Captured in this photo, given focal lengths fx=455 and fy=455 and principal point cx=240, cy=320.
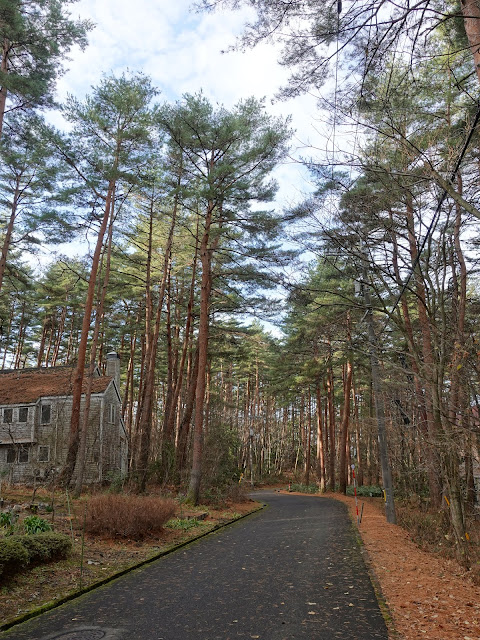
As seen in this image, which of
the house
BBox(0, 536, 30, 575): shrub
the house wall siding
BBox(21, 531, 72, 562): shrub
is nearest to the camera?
BBox(0, 536, 30, 575): shrub

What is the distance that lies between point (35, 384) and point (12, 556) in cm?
2305

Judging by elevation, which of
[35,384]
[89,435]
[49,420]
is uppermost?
[35,384]

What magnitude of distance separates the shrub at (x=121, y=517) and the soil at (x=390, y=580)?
0.20 meters

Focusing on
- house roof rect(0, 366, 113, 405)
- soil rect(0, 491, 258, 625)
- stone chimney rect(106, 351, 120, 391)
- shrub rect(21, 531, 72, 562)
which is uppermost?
stone chimney rect(106, 351, 120, 391)

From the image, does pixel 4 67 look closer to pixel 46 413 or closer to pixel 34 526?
pixel 34 526

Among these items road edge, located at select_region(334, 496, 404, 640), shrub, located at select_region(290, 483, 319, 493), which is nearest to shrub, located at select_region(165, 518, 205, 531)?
road edge, located at select_region(334, 496, 404, 640)

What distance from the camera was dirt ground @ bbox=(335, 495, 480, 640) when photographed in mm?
4723

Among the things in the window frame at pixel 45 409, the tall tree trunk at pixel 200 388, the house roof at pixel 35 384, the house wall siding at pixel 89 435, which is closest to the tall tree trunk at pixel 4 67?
the tall tree trunk at pixel 200 388

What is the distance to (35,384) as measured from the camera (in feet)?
89.3

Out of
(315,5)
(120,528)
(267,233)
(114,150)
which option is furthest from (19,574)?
(114,150)

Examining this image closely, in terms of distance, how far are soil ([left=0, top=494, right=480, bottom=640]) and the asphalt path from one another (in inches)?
11.7

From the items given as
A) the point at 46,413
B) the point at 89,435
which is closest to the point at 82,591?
the point at 89,435

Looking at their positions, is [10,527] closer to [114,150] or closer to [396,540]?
[396,540]

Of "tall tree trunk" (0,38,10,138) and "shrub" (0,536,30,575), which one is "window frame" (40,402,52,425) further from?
"shrub" (0,536,30,575)
